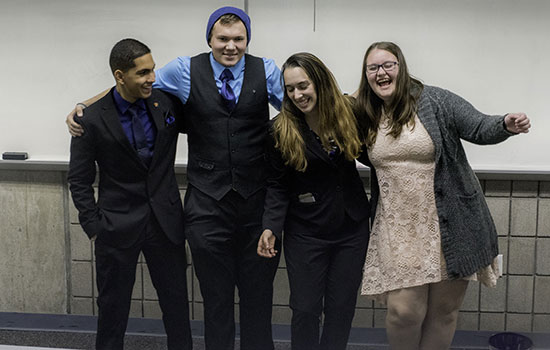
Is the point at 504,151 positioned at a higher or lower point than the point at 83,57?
lower

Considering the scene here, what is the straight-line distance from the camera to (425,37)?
3117mm

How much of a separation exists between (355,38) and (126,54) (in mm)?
1182

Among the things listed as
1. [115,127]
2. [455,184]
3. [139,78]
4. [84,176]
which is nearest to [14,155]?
[84,176]

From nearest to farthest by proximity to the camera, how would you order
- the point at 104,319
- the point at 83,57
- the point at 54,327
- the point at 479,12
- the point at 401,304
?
1. the point at 401,304
2. the point at 104,319
3. the point at 479,12
4. the point at 83,57
5. the point at 54,327

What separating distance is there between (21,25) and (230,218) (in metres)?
1.56

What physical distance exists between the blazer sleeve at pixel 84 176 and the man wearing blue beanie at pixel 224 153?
6cm

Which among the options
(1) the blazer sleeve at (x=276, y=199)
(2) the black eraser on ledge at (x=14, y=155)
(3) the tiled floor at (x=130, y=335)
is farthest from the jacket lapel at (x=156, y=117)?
(3) the tiled floor at (x=130, y=335)

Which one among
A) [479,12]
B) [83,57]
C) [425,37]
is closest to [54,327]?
[83,57]

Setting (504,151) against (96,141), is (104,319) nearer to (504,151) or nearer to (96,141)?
(96,141)

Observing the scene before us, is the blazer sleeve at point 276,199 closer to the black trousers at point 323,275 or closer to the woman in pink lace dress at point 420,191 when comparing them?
the black trousers at point 323,275

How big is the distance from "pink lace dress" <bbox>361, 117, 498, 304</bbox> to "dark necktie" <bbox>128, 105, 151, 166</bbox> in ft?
2.75

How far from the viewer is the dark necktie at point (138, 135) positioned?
252 cm

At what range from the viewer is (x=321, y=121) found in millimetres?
2422

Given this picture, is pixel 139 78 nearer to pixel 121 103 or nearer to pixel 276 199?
pixel 121 103
